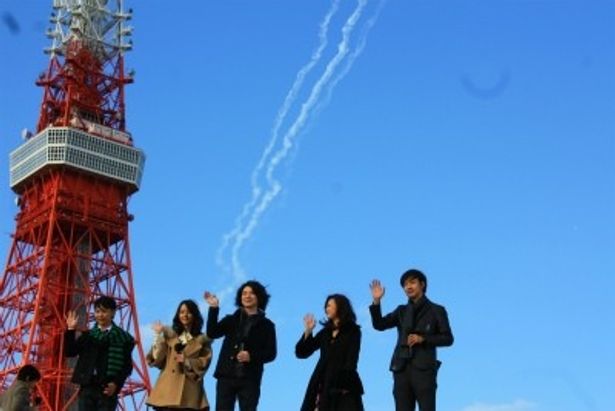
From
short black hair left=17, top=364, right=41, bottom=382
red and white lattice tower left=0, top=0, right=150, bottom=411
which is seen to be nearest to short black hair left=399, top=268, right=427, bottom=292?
short black hair left=17, top=364, right=41, bottom=382

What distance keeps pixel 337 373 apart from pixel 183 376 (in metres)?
1.52

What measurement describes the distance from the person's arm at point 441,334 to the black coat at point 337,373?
63 centimetres

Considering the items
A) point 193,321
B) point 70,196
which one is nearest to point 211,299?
point 193,321

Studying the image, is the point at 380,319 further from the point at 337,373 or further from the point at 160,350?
the point at 160,350

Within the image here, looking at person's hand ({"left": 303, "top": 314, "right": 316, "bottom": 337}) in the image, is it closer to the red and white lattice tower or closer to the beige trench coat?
the beige trench coat

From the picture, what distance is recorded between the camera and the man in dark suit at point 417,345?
344 inches

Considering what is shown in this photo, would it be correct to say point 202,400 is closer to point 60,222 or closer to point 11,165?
point 60,222

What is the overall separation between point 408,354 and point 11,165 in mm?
53167

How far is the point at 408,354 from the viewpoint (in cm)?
882

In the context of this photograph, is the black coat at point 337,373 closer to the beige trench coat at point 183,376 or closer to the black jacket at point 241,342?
the black jacket at point 241,342

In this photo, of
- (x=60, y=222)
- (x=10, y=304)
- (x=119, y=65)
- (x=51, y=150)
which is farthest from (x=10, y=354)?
(x=119, y=65)

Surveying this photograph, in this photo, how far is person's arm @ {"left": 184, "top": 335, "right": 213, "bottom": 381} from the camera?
936cm

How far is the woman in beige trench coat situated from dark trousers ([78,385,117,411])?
40 centimetres

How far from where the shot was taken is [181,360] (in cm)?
938
